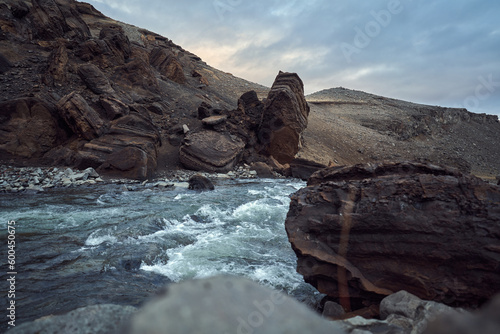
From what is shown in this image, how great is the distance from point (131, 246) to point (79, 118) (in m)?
12.6

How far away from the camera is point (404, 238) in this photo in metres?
3.57

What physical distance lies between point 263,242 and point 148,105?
735 inches

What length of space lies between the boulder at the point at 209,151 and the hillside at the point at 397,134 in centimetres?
789

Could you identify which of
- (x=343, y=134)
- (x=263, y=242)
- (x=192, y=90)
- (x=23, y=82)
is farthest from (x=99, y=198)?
(x=343, y=134)

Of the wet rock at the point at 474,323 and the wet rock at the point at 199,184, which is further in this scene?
the wet rock at the point at 199,184

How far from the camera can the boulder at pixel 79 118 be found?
1562cm

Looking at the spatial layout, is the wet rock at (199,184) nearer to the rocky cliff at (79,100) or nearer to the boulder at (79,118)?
the rocky cliff at (79,100)

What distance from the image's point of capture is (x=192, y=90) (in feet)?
99.7

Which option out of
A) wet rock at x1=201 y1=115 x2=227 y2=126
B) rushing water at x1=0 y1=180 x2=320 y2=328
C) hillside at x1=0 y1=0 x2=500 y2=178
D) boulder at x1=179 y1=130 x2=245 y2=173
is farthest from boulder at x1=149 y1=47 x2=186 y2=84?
rushing water at x1=0 y1=180 x2=320 y2=328

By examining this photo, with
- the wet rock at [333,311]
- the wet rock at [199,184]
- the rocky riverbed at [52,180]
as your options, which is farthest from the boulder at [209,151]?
the wet rock at [333,311]

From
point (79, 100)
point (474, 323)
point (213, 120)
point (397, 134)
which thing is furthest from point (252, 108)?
point (397, 134)

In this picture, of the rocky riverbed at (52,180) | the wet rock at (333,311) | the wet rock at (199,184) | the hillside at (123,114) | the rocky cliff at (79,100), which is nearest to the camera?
the wet rock at (333,311)

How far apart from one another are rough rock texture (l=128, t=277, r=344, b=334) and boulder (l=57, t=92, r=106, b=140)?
16.9 m

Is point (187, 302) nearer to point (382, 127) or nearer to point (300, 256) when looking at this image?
point (300, 256)
